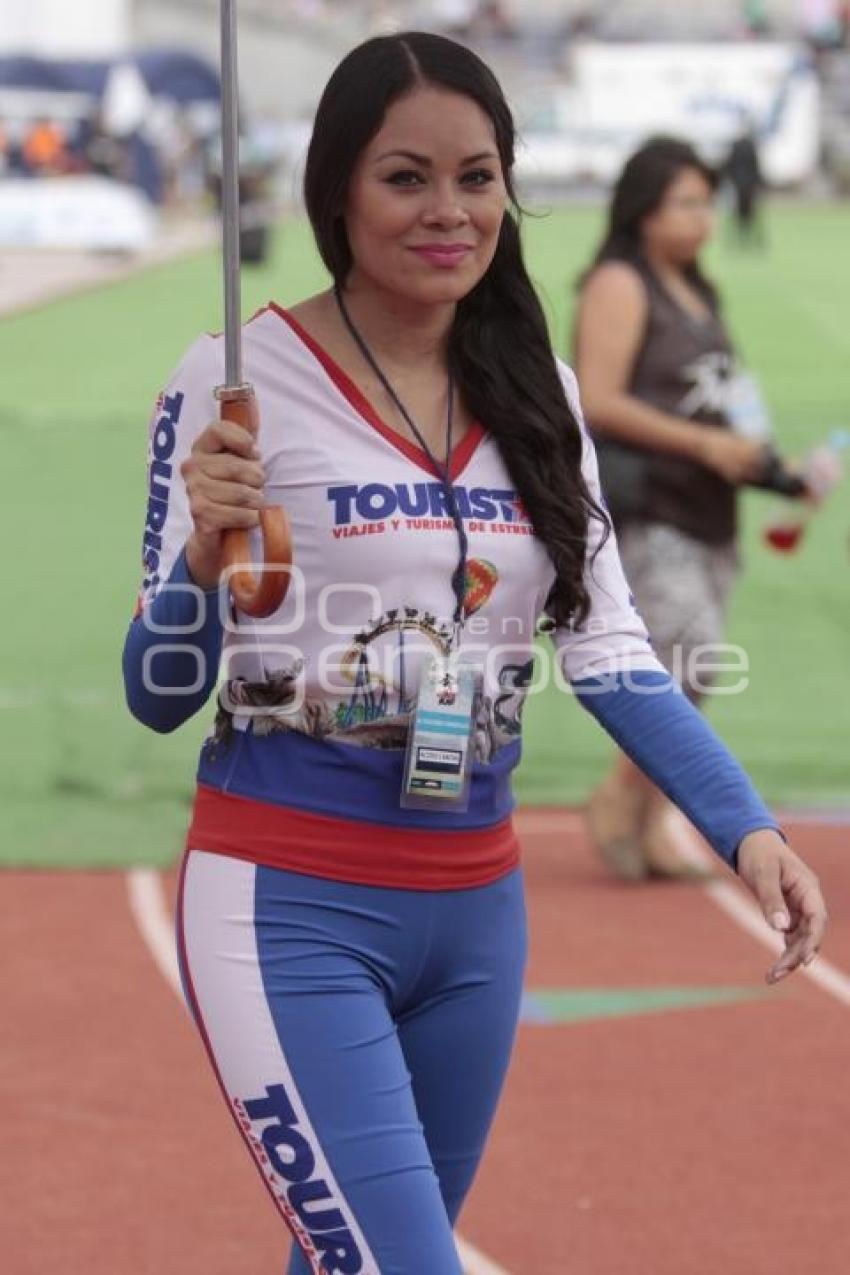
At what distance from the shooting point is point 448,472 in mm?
3330

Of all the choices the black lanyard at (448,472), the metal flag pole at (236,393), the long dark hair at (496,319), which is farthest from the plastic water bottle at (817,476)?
the metal flag pole at (236,393)

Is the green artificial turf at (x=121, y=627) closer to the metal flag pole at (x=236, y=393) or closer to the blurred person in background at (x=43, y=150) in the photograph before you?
the metal flag pole at (x=236, y=393)

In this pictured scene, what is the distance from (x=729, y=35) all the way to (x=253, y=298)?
147 feet

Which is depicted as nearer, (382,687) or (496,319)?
(382,687)

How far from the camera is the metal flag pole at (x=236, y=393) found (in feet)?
9.99

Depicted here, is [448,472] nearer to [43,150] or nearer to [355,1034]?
[355,1034]

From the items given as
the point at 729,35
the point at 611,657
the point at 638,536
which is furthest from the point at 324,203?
the point at 729,35

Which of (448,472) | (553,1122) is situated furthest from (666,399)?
(448,472)

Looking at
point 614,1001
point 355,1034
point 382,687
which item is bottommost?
point 614,1001

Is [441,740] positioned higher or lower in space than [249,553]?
lower

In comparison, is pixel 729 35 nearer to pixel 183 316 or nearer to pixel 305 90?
pixel 305 90

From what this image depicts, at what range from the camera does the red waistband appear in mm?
3244

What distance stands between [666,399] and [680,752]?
13.9ft

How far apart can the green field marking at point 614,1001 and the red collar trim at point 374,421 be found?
3579 millimetres
